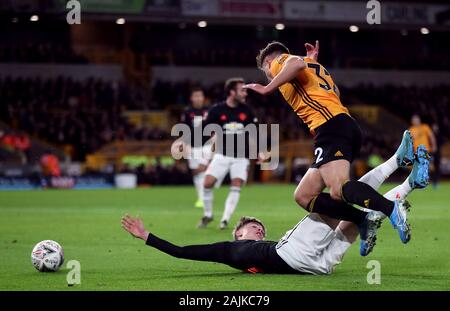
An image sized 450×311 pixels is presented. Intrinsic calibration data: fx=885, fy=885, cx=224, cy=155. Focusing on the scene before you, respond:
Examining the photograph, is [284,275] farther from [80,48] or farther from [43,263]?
[80,48]

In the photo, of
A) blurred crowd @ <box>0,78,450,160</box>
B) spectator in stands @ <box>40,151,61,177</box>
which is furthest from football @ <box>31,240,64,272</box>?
blurred crowd @ <box>0,78,450,160</box>

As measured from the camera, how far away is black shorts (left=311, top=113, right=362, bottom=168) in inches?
347

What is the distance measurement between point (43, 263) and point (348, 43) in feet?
128

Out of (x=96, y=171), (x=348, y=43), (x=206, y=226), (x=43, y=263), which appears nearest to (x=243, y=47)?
(x=348, y=43)

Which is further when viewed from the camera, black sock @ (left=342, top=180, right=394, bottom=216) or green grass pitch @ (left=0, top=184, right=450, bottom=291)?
black sock @ (left=342, top=180, right=394, bottom=216)

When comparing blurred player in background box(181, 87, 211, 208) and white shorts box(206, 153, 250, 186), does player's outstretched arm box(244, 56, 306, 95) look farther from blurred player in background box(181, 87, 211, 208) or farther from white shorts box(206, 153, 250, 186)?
blurred player in background box(181, 87, 211, 208)

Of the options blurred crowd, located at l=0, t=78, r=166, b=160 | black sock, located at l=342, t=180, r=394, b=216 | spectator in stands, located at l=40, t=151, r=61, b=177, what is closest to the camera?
black sock, located at l=342, t=180, r=394, b=216

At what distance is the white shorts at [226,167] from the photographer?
15.1 metres

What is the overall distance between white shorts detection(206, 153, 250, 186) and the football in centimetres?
595

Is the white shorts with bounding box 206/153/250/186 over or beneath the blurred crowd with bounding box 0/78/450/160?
beneath

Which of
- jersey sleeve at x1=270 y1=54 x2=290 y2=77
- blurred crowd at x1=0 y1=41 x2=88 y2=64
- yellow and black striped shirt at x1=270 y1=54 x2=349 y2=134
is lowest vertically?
yellow and black striped shirt at x1=270 y1=54 x2=349 y2=134

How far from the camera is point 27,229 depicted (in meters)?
14.4

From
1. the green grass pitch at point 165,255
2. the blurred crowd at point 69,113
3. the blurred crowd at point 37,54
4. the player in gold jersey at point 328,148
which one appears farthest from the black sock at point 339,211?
the blurred crowd at point 37,54

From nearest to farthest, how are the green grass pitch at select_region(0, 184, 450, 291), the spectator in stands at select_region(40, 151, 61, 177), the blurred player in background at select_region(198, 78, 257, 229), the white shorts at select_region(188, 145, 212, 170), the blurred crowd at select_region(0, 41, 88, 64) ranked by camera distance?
the green grass pitch at select_region(0, 184, 450, 291) → the blurred player in background at select_region(198, 78, 257, 229) → the white shorts at select_region(188, 145, 212, 170) → the spectator in stands at select_region(40, 151, 61, 177) → the blurred crowd at select_region(0, 41, 88, 64)
